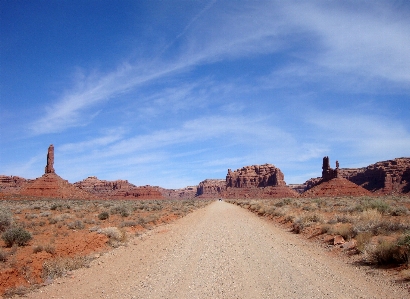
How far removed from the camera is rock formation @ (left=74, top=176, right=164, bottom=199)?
140 m

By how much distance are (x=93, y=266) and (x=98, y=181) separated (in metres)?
183

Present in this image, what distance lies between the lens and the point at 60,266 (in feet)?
27.7

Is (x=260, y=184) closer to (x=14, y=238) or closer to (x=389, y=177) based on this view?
(x=389, y=177)

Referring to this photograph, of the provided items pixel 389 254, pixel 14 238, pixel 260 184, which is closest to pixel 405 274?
pixel 389 254

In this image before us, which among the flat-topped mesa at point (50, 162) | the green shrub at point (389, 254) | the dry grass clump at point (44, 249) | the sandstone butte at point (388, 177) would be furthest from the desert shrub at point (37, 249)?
the sandstone butte at point (388, 177)

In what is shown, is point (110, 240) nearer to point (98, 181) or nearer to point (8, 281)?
point (8, 281)

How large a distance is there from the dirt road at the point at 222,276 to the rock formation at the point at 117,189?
5133 inches

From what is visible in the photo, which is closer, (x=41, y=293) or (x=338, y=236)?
(x=41, y=293)

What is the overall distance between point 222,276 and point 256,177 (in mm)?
172419

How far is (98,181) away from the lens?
7087 inches

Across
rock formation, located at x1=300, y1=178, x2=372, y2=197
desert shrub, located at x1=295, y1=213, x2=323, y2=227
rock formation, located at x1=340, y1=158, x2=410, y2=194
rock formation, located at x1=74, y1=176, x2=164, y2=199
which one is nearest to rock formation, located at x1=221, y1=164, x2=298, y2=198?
rock formation, located at x1=340, y1=158, x2=410, y2=194

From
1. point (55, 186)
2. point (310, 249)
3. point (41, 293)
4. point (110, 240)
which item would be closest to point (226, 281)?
point (41, 293)

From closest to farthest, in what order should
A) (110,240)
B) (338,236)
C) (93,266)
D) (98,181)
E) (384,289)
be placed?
(384,289) → (93,266) → (338,236) → (110,240) → (98,181)

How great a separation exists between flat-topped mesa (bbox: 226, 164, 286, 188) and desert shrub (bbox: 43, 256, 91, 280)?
483 ft
